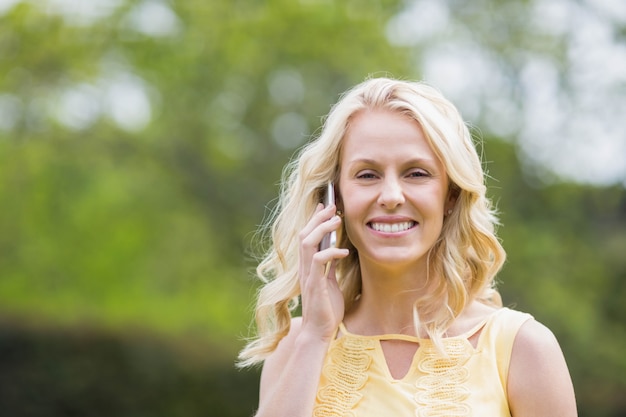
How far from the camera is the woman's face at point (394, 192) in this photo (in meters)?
3.05

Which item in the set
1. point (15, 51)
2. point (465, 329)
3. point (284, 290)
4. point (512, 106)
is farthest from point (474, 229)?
point (15, 51)

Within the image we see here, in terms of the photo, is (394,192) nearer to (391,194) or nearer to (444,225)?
(391,194)

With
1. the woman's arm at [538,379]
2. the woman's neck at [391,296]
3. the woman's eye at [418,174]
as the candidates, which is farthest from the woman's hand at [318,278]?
the woman's arm at [538,379]

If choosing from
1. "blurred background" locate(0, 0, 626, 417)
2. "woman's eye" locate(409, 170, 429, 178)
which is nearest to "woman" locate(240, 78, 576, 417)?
"woman's eye" locate(409, 170, 429, 178)

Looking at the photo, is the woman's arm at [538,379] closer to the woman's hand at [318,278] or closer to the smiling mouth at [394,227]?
the smiling mouth at [394,227]

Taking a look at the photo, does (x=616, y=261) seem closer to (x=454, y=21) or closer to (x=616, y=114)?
(x=616, y=114)

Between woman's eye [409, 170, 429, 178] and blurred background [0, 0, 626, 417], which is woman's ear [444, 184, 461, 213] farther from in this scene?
blurred background [0, 0, 626, 417]

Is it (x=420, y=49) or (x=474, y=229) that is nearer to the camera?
(x=474, y=229)

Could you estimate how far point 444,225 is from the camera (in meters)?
3.26

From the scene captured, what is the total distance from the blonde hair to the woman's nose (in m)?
0.17

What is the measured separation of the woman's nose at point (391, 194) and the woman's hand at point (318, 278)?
199 mm

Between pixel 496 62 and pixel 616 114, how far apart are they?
177 cm

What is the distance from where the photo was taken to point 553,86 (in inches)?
533

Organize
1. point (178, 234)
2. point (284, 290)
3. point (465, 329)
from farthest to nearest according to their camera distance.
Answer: point (178, 234) < point (284, 290) < point (465, 329)
